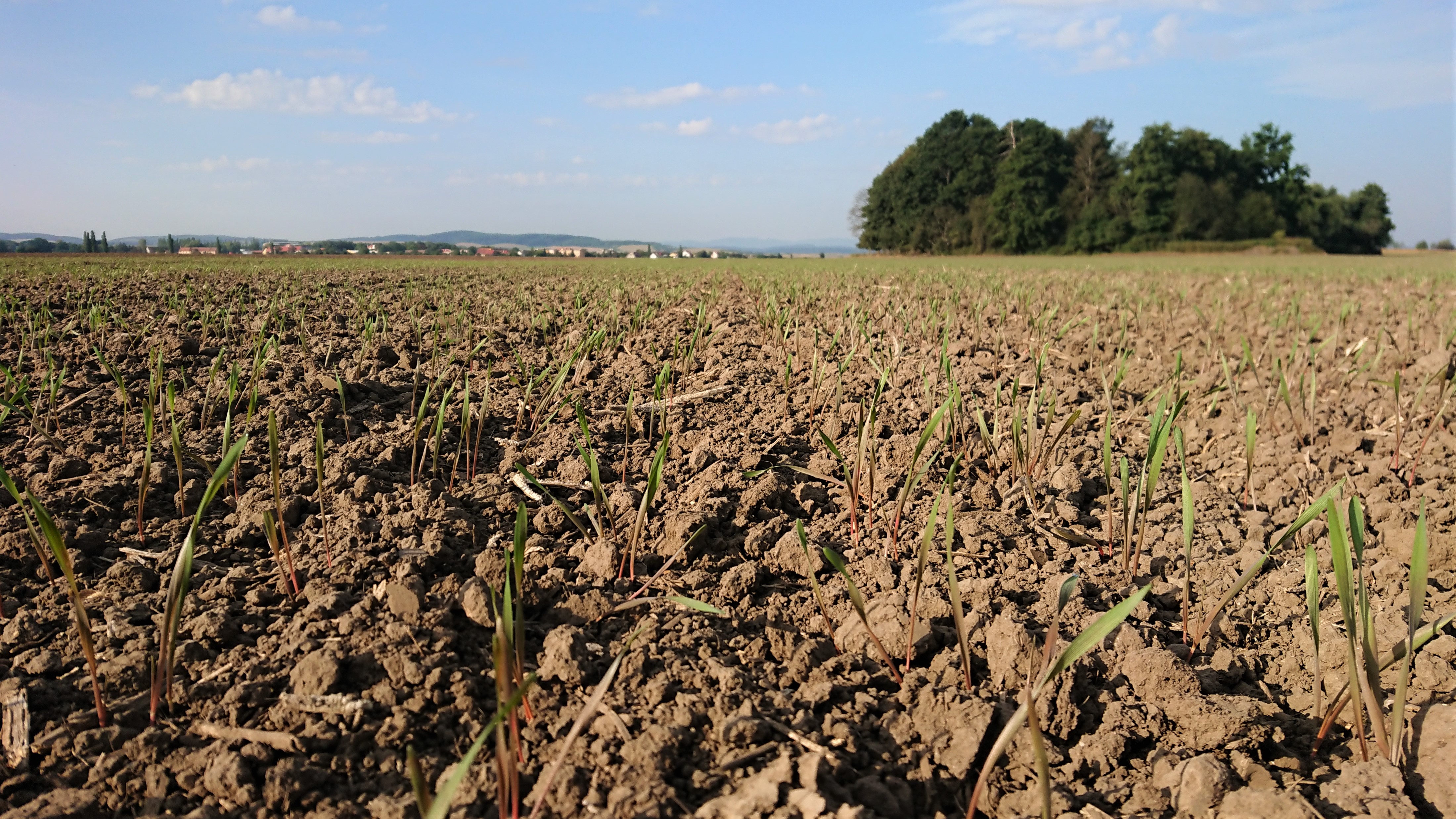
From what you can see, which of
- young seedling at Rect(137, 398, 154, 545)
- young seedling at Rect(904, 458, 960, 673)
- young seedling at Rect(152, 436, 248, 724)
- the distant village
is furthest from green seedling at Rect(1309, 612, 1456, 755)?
the distant village

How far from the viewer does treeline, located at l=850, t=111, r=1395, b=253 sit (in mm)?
44656

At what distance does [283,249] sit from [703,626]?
2502cm

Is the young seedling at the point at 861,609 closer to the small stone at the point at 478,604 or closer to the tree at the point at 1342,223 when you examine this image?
the small stone at the point at 478,604

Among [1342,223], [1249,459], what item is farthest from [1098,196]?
[1249,459]

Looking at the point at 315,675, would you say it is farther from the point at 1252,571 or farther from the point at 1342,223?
the point at 1342,223

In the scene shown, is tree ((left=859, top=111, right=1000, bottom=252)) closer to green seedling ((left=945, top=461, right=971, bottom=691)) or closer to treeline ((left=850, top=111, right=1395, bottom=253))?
treeline ((left=850, top=111, right=1395, bottom=253))

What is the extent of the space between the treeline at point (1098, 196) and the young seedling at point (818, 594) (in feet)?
154

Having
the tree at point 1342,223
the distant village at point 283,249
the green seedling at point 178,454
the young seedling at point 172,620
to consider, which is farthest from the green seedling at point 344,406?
the tree at point 1342,223

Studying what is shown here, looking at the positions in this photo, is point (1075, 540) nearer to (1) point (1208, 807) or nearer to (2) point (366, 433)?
(1) point (1208, 807)

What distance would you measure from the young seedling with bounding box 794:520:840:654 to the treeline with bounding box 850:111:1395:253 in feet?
154

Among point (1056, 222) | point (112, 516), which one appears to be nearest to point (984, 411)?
point (112, 516)

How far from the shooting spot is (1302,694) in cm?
144

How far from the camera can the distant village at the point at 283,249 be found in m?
15.1

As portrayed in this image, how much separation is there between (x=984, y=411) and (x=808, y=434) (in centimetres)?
76
